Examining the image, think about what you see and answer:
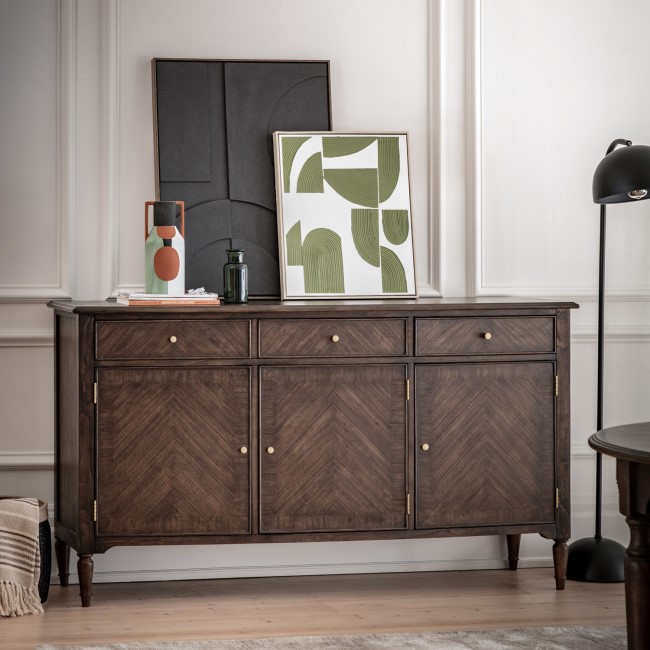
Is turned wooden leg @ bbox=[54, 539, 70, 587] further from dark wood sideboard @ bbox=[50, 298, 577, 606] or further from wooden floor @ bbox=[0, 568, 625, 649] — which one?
dark wood sideboard @ bbox=[50, 298, 577, 606]

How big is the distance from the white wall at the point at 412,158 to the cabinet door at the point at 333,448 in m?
0.53

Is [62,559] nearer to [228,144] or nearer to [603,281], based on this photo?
[228,144]

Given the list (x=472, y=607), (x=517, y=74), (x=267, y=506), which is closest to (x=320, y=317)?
(x=267, y=506)

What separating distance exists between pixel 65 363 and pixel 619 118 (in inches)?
94.4

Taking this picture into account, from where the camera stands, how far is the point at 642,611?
1949 millimetres

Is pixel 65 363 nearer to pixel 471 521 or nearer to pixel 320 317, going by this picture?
pixel 320 317

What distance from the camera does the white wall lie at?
3537 mm

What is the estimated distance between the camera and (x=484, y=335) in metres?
3.25

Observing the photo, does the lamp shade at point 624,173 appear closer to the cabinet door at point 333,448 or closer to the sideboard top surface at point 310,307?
the sideboard top surface at point 310,307

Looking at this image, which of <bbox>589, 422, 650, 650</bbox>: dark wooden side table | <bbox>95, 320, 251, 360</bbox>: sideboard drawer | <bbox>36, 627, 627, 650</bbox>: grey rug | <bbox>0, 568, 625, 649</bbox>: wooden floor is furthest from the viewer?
<bbox>95, 320, 251, 360</bbox>: sideboard drawer

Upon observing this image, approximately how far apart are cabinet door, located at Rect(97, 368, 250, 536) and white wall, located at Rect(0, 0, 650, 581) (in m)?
0.52

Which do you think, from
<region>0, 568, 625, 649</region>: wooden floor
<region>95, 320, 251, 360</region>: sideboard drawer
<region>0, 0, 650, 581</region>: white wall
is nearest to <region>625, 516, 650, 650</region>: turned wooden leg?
<region>0, 568, 625, 649</region>: wooden floor

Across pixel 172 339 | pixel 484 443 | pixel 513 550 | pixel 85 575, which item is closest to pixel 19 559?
pixel 85 575

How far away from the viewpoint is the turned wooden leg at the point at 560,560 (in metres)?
3.36
